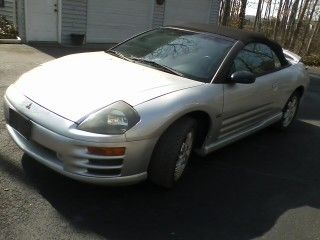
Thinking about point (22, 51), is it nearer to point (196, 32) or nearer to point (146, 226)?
point (196, 32)

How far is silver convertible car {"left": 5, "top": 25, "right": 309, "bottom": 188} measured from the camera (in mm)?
3295

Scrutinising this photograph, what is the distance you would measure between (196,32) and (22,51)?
260 inches

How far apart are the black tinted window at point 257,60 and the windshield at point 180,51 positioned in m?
0.20

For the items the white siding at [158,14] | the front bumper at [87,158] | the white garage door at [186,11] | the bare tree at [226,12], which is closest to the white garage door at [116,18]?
the white siding at [158,14]

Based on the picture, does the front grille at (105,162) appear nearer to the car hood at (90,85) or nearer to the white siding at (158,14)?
the car hood at (90,85)

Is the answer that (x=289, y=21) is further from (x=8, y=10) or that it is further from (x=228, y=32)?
(x=228, y=32)

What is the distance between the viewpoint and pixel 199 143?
427 centimetres

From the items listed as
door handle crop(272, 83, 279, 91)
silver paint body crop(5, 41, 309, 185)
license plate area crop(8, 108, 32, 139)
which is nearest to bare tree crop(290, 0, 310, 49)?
door handle crop(272, 83, 279, 91)

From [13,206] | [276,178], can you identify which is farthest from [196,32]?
[13,206]

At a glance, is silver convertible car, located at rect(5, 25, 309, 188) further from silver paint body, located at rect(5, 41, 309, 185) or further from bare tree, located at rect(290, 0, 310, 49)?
bare tree, located at rect(290, 0, 310, 49)

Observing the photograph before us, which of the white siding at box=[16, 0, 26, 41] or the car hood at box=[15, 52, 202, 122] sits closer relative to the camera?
the car hood at box=[15, 52, 202, 122]

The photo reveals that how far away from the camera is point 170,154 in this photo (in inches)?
142

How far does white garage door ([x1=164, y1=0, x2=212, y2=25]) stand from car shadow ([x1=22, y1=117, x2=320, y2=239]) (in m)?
11.5

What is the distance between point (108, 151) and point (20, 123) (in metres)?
0.90
